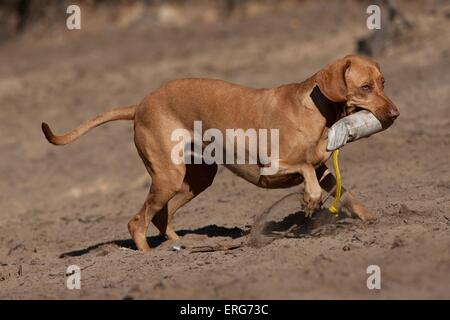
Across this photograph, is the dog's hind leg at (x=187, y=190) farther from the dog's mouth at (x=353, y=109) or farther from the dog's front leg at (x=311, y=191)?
the dog's mouth at (x=353, y=109)

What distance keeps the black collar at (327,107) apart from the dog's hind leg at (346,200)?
0.53 metres

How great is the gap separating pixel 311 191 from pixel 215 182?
4127mm

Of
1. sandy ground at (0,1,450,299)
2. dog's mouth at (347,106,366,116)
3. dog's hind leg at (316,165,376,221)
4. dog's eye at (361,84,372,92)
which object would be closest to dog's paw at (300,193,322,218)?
sandy ground at (0,1,450,299)

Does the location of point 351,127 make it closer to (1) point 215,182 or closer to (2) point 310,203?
(2) point 310,203

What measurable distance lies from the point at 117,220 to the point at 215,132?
292 cm

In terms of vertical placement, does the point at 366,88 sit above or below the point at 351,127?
above

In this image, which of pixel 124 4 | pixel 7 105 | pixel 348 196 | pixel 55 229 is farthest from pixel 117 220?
pixel 124 4

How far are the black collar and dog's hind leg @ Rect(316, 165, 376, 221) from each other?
0.53 meters

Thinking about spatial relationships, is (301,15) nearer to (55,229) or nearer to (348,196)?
(55,229)

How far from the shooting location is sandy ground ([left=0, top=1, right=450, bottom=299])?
633 centimetres

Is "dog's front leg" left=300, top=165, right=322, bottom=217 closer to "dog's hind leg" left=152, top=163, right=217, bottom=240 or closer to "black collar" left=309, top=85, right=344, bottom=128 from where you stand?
"black collar" left=309, top=85, right=344, bottom=128

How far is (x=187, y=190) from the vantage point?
8852mm

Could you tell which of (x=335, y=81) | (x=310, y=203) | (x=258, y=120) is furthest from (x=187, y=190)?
(x=335, y=81)
